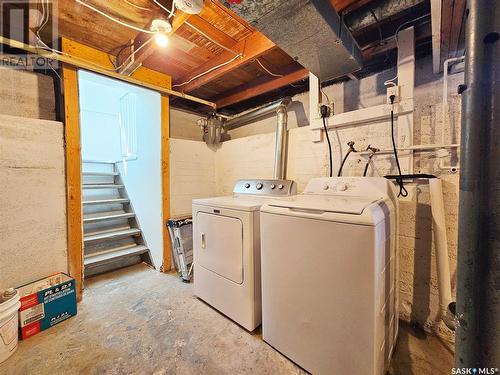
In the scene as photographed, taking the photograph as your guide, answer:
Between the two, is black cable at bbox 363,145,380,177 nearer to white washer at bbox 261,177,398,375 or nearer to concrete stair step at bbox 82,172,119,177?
white washer at bbox 261,177,398,375

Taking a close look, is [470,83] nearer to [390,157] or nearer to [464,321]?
[464,321]

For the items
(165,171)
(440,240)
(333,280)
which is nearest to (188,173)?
(165,171)

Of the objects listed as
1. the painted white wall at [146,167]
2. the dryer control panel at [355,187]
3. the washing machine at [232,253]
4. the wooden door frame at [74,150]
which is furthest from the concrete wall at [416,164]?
the wooden door frame at [74,150]

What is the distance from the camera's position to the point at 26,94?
1.95 metres

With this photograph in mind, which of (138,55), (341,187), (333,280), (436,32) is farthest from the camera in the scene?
(138,55)

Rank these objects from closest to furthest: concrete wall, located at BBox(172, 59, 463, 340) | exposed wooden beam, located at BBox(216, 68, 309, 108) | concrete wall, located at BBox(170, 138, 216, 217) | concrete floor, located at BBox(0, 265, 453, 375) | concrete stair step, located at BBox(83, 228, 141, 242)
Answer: concrete floor, located at BBox(0, 265, 453, 375) → concrete wall, located at BBox(172, 59, 463, 340) → exposed wooden beam, located at BBox(216, 68, 309, 108) → concrete stair step, located at BBox(83, 228, 141, 242) → concrete wall, located at BBox(170, 138, 216, 217)

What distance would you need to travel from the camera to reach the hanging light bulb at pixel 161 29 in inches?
62.8

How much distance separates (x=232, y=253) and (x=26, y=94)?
7.82 feet

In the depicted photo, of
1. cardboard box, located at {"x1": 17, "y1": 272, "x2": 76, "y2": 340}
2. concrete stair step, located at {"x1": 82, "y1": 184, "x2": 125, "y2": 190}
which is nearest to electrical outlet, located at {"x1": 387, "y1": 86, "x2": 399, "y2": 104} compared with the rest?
cardboard box, located at {"x1": 17, "y1": 272, "x2": 76, "y2": 340}

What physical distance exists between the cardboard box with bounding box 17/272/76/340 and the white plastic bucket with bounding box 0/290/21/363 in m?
0.10

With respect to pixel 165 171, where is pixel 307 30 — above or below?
above

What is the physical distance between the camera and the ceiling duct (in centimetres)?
114

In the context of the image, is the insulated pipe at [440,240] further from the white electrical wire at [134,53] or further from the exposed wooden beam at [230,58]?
the white electrical wire at [134,53]

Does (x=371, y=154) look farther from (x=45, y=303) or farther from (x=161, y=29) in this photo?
(x=45, y=303)
